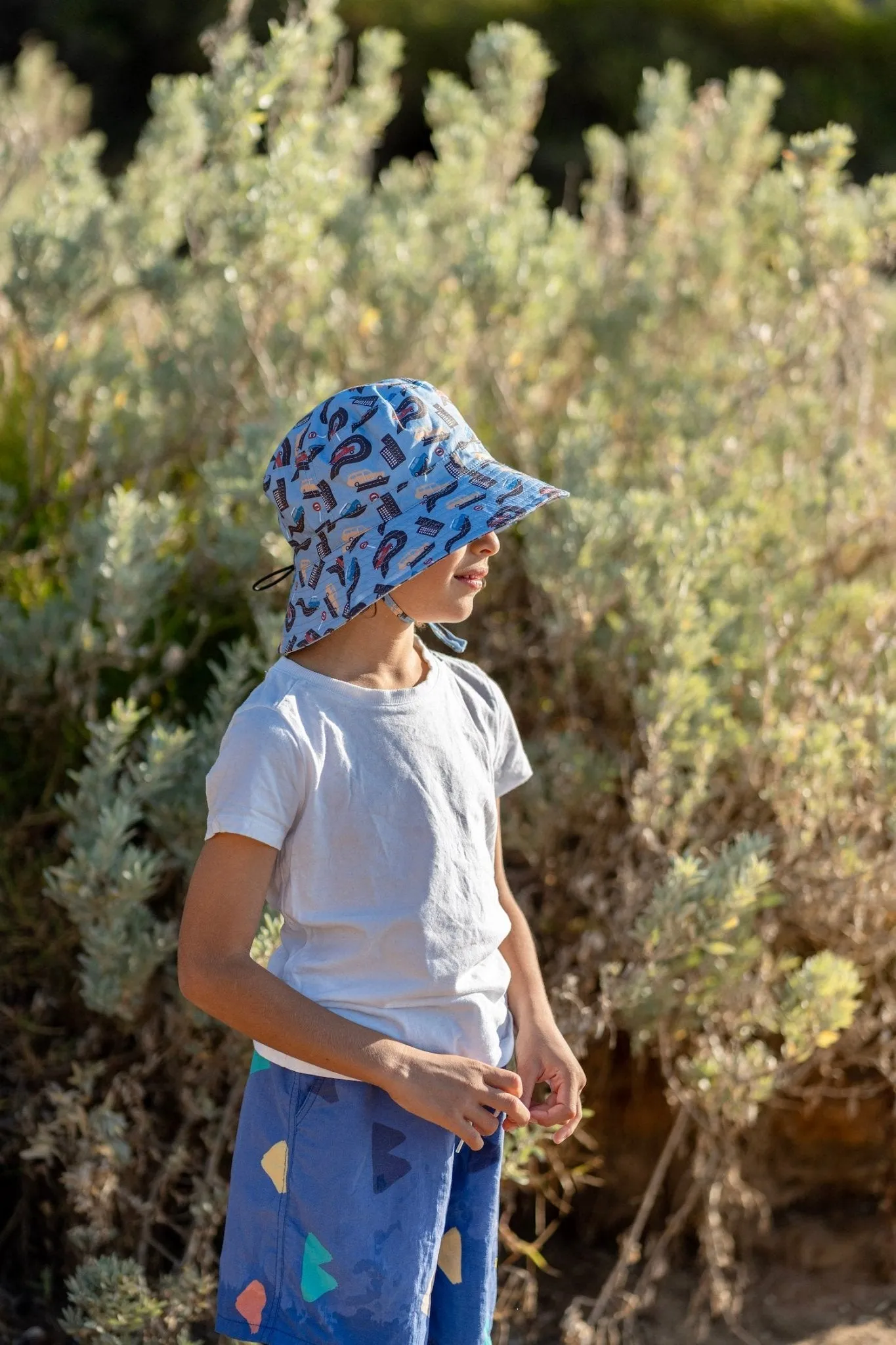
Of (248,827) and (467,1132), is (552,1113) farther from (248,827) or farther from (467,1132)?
(248,827)

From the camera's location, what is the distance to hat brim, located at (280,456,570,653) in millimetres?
1575

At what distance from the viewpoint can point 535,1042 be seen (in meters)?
1.80

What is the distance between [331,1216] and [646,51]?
10270 mm

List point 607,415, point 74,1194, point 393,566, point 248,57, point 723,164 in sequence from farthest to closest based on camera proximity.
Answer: point 723,164, point 607,415, point 248,57, point 74,1194, point 393,566

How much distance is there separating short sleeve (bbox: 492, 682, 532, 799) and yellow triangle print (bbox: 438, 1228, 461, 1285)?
1.73 feet


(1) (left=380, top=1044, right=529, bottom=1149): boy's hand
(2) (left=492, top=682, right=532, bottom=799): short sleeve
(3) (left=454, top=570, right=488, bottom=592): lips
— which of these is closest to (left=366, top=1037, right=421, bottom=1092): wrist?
(1) (left=380, top=1044, right=529, bottom=1149): boy's hand

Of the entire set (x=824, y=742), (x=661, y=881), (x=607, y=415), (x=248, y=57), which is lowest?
(x=661, y=881)

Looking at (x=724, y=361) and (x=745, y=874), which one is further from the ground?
(x=724, y=361)

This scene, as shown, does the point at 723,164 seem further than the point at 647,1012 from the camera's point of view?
Yes

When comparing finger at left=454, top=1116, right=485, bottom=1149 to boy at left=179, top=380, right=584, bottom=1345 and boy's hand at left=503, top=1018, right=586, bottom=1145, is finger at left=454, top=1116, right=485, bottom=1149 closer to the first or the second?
boy at left=179, top=380, right=584, bottom=1345

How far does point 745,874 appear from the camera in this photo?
89.8 inches

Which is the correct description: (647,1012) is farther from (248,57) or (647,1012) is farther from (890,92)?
(890,92)

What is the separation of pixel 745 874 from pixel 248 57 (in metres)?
2.05

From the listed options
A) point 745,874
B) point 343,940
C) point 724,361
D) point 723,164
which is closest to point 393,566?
point 343,940
